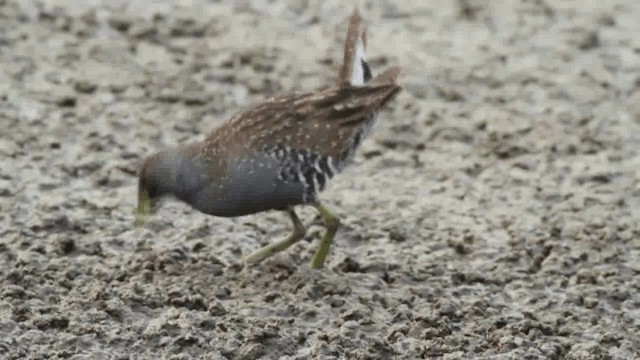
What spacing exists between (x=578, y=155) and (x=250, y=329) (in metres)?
2.18

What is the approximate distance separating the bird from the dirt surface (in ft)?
0.93

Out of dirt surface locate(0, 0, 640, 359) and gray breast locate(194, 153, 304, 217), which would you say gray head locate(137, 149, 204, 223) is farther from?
dirt surface locate(0, 0, 640, 359)

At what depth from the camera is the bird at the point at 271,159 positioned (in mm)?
6266

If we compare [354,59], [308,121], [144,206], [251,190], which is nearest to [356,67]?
[354,59]

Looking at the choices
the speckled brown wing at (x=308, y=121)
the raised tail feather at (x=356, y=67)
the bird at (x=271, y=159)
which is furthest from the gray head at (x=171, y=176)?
the raised tail feather at (x=356, y=67)

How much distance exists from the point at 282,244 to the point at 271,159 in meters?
0.40

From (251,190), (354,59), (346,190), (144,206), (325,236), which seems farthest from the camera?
(346,190)

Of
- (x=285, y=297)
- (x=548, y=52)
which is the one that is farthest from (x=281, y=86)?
(x=285, y=297)

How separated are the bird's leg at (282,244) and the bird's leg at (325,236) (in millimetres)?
94

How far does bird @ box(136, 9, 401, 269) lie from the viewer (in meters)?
6.27

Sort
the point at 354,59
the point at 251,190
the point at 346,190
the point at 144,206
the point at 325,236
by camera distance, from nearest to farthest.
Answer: the point at 251,190
the point at 144,206
the point at 325,236
the point at 354,59
the point at 346,190

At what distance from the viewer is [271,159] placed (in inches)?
247

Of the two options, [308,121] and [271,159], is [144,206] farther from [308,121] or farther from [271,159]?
[308,121]

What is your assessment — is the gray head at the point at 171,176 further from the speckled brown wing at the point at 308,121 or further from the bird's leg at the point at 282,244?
the bird's leg at the point at 282,244
